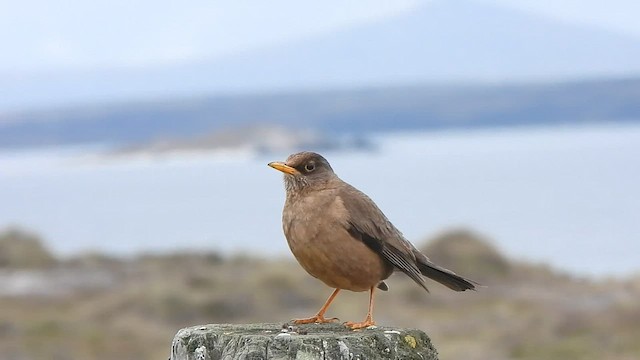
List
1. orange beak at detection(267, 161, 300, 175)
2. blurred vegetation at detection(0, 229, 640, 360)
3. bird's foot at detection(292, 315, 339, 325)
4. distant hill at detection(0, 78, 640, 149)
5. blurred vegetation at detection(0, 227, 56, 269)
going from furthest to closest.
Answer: distant hill at detection(0, 78, 640, 149) → blurred vegetation at detection(0, 227, 56, 269) → blurred vegetation at detection(0, 229, 640, 360) → orange beak at detection(267, 161, 300, 175) → bird's foot at detection(292, 315, 339, 325)

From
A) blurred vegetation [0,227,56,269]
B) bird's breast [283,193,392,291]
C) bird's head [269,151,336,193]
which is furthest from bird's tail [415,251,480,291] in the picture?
blurred vegetation [0,227,56,269]

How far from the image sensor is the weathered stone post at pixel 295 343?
567 centimetres

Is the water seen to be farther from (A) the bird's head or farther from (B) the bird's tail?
(A) the bird's head

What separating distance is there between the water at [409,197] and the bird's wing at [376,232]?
3116 cm

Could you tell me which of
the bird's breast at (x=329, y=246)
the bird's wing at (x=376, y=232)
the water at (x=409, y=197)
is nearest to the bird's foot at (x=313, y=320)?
the bird's breast at (x=329, y=246)

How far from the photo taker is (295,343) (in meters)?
5.66

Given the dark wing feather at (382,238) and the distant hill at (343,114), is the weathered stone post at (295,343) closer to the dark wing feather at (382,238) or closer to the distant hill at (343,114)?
the dark wing feather at (382,238)

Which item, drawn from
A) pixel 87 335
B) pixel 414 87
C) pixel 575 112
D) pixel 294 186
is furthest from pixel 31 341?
pixel 414 87

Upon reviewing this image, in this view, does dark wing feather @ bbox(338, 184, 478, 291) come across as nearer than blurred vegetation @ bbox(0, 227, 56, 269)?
Yes

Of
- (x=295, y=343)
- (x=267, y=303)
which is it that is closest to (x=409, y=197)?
(x=267, y=303)

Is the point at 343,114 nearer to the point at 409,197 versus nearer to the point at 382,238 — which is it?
the point at 409,197

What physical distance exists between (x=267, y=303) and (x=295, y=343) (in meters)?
26.2

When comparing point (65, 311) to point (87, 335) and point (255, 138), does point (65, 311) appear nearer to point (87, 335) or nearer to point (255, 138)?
point (87, 335)

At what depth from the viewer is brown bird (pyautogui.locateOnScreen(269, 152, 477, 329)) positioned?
709 centimetres
